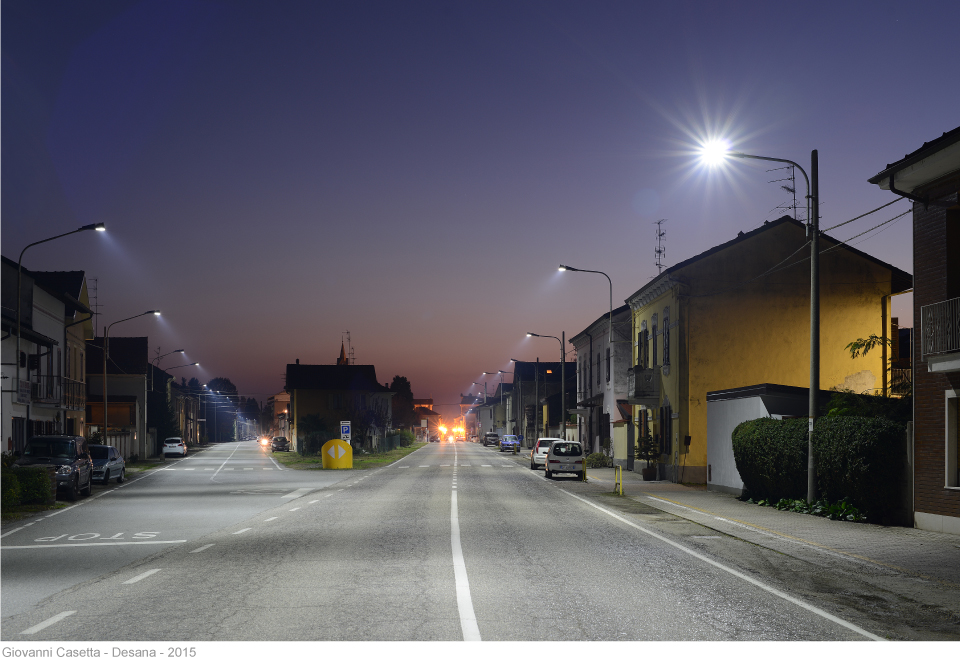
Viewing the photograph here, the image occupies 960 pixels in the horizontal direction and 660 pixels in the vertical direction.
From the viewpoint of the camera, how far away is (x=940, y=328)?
17312 millimetres

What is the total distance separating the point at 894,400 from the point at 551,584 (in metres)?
15.5

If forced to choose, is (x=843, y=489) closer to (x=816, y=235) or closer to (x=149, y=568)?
(x=816, y=235)

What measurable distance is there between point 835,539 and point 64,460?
871 inches

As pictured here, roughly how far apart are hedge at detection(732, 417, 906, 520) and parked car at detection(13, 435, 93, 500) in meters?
19.7

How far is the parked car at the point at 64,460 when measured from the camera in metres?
26.4

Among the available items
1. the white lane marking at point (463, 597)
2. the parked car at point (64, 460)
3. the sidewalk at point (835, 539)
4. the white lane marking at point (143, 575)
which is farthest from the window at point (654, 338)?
the white lane marking at point (143, 575)

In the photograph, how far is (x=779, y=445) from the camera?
22875 millimetres

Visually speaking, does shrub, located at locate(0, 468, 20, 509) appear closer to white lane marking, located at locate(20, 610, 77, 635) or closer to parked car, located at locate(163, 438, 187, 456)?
white lane marking, located at locate(20, 610, 77, 635)

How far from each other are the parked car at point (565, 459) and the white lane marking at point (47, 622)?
3016 cm

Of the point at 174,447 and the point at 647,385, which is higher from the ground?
the point at 647,385

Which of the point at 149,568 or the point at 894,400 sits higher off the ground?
the point at 894,400

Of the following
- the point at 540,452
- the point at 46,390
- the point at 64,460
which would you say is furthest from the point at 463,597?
the point at 46,390

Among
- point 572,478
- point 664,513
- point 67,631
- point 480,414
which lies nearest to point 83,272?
point 572,478

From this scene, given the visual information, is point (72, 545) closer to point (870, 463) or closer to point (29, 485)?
point (29, 485)
